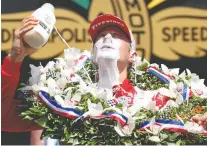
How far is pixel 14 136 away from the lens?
4406 millimetres

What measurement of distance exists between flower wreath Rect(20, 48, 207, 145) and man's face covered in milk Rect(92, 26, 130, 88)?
5 cm

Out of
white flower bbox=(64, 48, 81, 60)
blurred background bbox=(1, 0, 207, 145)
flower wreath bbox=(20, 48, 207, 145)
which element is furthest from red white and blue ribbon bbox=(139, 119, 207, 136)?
blurred background bbox=(1, 0, 207, 145)

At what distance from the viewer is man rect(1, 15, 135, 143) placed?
2.34 metres

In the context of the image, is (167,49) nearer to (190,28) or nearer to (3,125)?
(190,28)

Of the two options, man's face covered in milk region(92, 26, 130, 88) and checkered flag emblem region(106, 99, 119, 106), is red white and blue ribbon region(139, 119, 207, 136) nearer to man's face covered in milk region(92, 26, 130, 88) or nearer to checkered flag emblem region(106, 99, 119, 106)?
checkered flag emblem region(106, 99, 119, 106)

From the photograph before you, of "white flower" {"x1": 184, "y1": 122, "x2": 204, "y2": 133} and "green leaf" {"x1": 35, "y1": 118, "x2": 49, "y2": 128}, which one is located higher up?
"green leaf" {"x1": 35, "y1": 118, "x2": 49, "y2": 128}

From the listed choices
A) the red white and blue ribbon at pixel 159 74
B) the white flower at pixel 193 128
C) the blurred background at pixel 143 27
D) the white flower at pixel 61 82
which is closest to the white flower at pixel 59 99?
the white flower at pixel 61 82

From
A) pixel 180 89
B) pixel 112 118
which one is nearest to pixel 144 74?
pixel 180 89

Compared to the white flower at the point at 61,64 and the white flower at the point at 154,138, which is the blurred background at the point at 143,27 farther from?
the white flower at the point at 154,138

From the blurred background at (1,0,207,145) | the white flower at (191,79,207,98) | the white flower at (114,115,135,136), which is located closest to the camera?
the white flower at (114,115,135,136)

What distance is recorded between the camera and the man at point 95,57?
2.34 m

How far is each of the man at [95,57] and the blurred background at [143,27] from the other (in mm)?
1662

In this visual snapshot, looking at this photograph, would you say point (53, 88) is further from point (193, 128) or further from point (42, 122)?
point (193, 128)

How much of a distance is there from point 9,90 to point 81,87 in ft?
0.99
